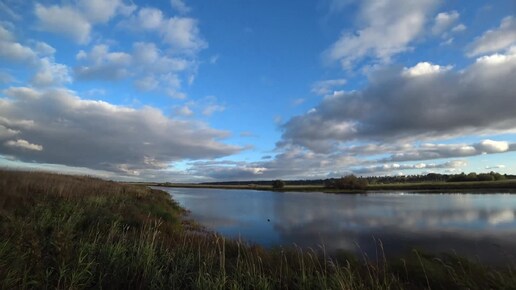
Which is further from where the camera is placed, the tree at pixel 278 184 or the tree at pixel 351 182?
the tree at pixel 278 184

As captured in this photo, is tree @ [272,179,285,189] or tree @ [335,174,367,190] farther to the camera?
tree @ [272,179,285,189]

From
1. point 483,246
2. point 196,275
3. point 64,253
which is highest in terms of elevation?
point 64,253

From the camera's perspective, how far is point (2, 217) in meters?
7.89

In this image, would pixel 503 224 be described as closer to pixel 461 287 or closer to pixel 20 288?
pixel 461 287

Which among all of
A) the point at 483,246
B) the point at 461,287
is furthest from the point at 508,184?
the point at 461,287

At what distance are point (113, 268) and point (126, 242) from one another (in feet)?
6.41

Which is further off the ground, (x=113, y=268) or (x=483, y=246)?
(x=113, y=268)

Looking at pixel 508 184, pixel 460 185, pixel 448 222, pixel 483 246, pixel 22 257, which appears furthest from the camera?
pixel 460 185

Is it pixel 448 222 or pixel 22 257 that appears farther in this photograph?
pixel 448 222

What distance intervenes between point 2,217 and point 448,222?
28.0m

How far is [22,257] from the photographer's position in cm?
492

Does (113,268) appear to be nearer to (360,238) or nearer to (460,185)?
(360,238)

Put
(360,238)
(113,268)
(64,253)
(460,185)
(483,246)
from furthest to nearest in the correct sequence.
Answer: (460,185)
(360,238)
(483,246)
(113,268)
(64,253)

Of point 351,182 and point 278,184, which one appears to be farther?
point 278,184
